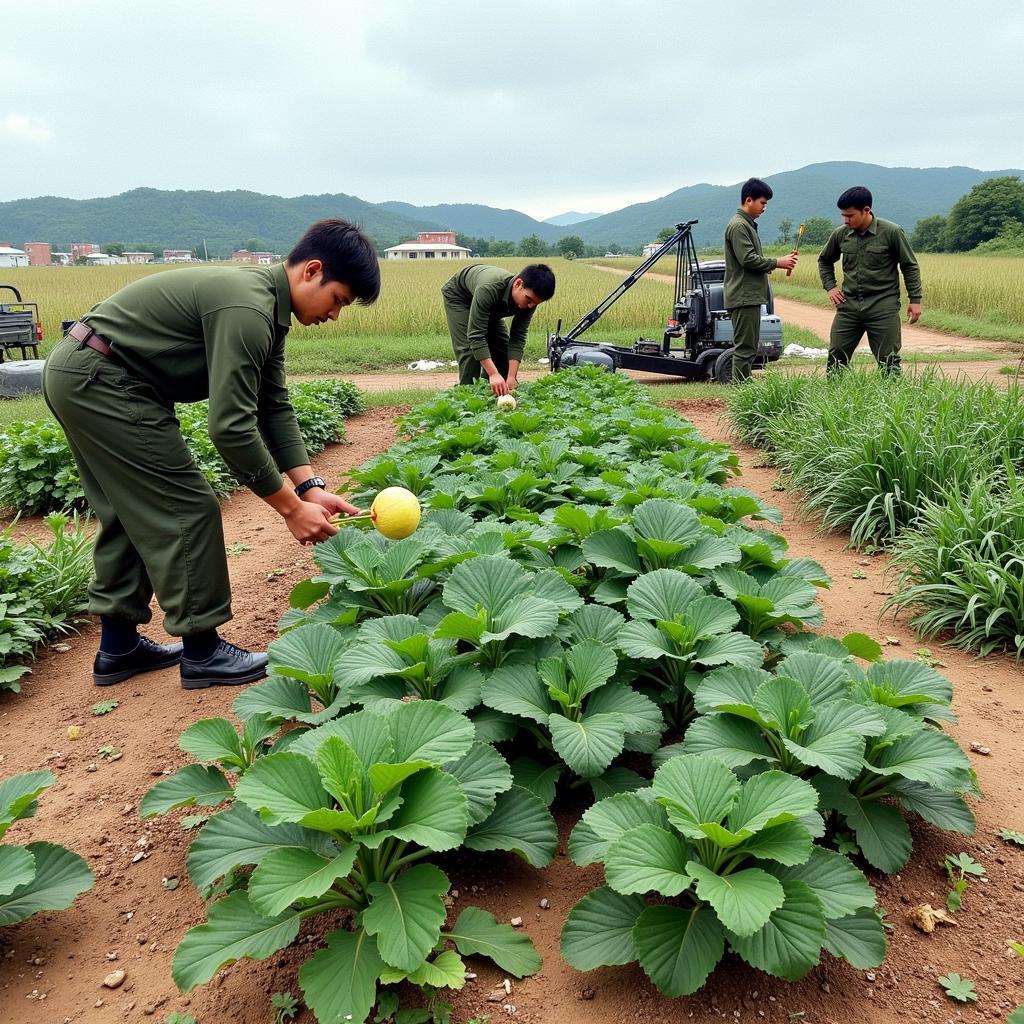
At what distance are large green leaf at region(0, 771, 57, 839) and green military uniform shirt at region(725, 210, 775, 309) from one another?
684cm

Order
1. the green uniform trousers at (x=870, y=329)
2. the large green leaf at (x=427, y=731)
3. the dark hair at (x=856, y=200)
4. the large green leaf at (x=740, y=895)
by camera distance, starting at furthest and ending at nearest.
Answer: the green uniform trousers at (x=870, y=329) < the dark hair at (x=856, y=200) < the large green leaf at (x=427, y=731) < the large green leaf at (x=740, y=895)

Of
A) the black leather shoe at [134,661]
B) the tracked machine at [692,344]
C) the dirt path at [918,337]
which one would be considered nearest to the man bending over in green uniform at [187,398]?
the black leather shoe at [134,661]

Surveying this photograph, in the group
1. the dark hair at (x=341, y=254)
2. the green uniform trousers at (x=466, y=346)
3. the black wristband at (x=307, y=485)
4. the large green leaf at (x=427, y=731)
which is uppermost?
the dark hair at (x=341, y=254)

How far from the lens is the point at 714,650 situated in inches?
81.3

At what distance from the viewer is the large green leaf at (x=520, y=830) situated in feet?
5.37

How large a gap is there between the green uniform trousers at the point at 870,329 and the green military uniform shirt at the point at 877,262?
0.06m

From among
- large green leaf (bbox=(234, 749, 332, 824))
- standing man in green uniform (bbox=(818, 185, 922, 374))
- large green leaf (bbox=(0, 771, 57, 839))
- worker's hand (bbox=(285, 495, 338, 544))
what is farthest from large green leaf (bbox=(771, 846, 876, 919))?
standing man in green uniform (bbox=(818, 185, 922, 374))

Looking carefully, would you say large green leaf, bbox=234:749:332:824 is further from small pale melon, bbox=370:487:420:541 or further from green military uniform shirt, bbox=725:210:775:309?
green military uniform shirt, bbox=725:210:775:309

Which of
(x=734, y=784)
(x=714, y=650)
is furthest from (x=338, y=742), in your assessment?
(x=714, y=650)

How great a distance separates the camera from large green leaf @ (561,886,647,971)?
1445 millimetres

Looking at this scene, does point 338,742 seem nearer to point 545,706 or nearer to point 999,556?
point 545,706

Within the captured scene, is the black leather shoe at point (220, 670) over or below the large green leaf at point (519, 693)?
below

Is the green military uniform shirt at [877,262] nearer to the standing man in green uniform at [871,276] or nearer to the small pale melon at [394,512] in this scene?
the standing man in green uniform at [871,276]

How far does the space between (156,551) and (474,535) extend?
3.68ft
